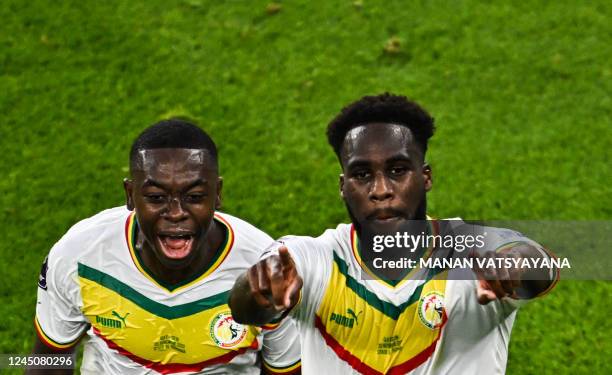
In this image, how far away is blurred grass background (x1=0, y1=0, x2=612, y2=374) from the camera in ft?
27.1

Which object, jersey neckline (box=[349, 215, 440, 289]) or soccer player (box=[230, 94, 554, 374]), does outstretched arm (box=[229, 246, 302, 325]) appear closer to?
soccer player (box=[230, 94, 554, 374])

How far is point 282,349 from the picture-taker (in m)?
5.64

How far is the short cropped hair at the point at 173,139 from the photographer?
5251 mm

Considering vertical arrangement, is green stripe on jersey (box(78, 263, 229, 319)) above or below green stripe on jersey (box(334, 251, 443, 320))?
below

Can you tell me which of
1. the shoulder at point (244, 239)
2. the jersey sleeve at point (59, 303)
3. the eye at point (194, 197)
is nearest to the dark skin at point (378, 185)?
the eye at point (194, 197)

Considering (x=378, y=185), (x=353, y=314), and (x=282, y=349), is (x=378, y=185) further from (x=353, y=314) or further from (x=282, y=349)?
(x=282, y=349)

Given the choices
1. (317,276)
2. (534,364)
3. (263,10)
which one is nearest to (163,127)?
(317,276)

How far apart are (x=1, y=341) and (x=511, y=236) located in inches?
164

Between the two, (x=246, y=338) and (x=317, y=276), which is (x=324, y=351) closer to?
(x=317, y=276)

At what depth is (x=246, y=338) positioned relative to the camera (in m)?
5.57

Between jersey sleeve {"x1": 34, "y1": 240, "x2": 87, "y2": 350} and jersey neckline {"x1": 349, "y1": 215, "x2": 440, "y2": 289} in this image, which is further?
jersey sleeve {"x1": 34, "y1": 240, "x2": 87, "y2": 350}

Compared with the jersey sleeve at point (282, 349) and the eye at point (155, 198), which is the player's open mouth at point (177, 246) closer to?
the eye at point (155, 198)

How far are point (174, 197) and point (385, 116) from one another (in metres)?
1.08

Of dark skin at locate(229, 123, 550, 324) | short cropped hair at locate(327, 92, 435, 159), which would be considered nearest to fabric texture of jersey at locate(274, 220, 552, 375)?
dark skin at locate(229, 123, 550, 324)
